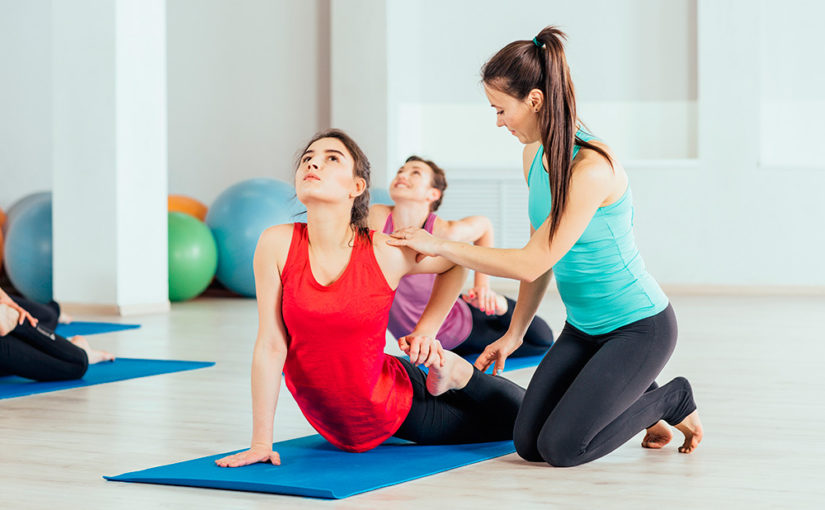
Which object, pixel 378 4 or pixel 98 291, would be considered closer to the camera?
pixel 98 291

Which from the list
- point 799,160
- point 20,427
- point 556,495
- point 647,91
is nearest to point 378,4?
point 647,91

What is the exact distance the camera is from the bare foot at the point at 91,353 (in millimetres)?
3791

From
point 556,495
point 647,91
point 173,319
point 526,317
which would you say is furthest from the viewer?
point 647,91

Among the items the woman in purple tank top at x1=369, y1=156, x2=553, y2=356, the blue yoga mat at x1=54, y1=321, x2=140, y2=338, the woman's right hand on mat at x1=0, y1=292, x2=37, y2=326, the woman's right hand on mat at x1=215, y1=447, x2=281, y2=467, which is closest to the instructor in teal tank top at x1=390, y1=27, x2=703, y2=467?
the woman's right hand on mat at x1=215, y1=447, x2=281, y2=467

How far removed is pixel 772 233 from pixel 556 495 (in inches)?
208

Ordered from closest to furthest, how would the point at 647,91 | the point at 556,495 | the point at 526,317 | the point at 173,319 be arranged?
the point at 556,495 → the point at 526,317 → the point at 173,319 → the point at 647,91

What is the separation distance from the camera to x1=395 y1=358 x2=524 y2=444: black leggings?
Answer: 2375mm

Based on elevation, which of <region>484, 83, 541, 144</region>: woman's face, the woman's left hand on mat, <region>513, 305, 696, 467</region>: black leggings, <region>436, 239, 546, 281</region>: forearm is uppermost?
<region>484, 83, 541, 144</region>: woman's face

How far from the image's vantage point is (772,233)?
6836mm

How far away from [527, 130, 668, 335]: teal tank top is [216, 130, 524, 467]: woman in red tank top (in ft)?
0.79

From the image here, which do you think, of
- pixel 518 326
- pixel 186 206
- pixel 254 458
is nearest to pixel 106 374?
pixel 254 458

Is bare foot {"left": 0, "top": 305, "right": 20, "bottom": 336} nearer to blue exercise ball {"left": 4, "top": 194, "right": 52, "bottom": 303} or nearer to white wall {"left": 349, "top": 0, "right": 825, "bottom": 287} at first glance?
blue exercise ball {"left": 4, "top": 194, "right": 52, "bottom": 303}

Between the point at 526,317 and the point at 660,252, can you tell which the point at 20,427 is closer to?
the point at 526,317

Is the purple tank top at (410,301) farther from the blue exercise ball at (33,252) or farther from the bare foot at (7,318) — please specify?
the blue exercise ball at (33,252)
